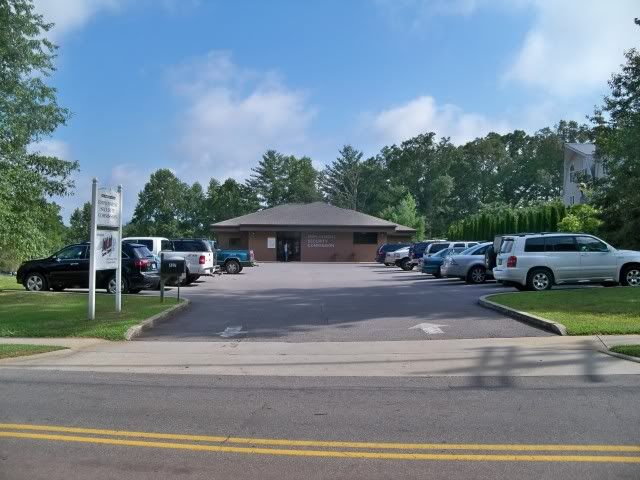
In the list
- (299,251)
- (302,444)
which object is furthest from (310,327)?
(299,251)

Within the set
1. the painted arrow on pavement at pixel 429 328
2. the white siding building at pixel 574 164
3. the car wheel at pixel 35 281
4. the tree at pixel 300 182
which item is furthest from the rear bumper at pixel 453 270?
the tree at pixel 300 182

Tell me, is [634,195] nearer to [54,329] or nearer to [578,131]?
[54,329]

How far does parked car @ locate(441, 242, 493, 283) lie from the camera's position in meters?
24.5

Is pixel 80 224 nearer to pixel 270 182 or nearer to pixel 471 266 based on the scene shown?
pixel 270 182

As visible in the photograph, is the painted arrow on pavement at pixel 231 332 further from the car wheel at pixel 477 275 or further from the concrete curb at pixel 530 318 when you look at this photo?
the car wheel at pixel 477 275

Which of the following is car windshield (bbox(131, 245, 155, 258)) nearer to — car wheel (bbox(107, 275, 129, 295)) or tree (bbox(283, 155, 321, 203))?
car wheel (bbox(107, 275, 129, 295))

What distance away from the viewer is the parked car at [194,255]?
2624 cm

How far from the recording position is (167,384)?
27.4ft

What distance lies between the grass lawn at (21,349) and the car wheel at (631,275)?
1636cm

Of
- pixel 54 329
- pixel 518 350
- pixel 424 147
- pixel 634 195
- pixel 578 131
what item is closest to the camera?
pixel 518 350

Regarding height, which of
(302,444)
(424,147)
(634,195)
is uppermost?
(424,147)

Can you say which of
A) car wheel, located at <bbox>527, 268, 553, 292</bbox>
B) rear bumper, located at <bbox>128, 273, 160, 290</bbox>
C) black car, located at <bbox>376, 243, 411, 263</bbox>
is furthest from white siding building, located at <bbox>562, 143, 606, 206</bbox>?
rear bumper, located at <bbox>128, 273, 160, 290</bbox>

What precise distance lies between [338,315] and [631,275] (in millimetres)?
10120

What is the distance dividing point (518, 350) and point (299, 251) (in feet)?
156
